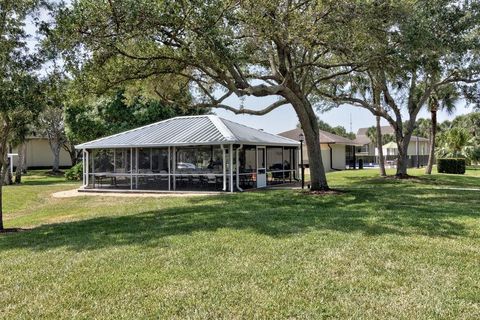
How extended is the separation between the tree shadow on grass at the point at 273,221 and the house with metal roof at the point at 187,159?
5.60 metres

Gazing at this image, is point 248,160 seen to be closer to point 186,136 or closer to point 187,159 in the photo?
point 187,159

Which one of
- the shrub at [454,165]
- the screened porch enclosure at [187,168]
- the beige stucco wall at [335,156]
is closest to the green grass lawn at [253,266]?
the screened porch enclosure at [187,168]

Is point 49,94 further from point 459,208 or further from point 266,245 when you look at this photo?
point 459,208

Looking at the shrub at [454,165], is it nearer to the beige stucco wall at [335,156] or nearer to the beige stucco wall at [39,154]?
the beige stucco wall at [335,156]

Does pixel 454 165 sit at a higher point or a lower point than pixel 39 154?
lower

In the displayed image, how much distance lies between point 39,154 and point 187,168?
110 feet

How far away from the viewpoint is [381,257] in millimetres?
6340

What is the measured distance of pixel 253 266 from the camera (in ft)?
19.7

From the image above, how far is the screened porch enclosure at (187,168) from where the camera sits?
2042cm

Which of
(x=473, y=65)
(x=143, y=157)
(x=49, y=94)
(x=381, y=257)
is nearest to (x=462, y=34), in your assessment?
(x=473, y=65)

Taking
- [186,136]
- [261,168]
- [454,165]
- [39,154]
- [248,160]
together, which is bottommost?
[454,165]

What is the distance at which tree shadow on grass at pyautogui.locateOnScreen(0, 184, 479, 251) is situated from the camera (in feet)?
27.8

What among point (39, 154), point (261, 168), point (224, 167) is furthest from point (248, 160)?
point (39, 154)

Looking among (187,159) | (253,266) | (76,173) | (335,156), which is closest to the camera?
(253,266)
